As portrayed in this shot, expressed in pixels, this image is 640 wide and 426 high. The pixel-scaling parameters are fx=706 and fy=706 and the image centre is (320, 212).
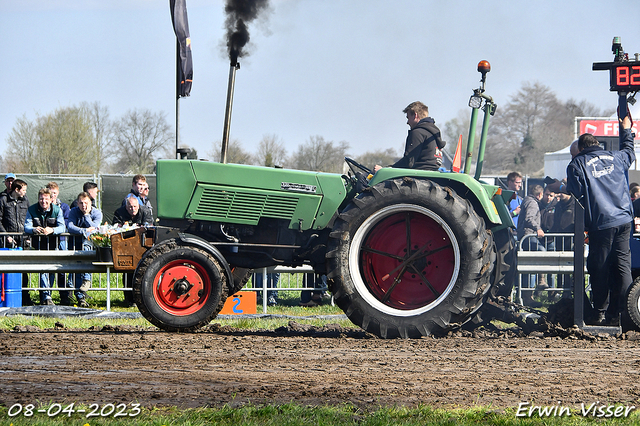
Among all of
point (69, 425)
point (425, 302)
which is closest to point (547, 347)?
point (425, 302)

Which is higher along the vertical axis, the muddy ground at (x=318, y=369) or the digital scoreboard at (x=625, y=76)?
the digital scoreboard at (x=625, y=76)

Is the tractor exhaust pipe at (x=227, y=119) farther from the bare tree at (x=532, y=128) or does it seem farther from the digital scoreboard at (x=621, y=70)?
the bare tree at (x=532, y=128)

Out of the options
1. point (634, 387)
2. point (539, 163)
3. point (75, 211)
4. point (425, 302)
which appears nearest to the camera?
point (634, 387)

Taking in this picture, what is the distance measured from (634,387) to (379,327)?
2299mm

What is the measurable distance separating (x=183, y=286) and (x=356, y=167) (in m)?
1.98

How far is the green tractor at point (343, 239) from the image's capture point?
19.7ft

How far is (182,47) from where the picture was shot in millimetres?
8812

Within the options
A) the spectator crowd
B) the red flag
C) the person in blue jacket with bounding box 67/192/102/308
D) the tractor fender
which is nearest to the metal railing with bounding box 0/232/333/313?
the spectator crowd

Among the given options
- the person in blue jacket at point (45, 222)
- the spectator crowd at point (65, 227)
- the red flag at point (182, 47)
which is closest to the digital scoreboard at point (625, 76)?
the red flag at point (182, 47)

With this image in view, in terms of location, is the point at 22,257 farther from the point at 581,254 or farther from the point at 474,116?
the point at 581,254

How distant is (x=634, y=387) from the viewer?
4.16 m

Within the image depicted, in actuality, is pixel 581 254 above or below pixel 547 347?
above

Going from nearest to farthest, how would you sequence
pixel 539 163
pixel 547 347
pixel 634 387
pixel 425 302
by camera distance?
pixel 634 387 → pixel 547 347 → pixel 425 302 → pixel 539 163

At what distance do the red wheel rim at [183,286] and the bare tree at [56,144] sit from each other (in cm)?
3278
